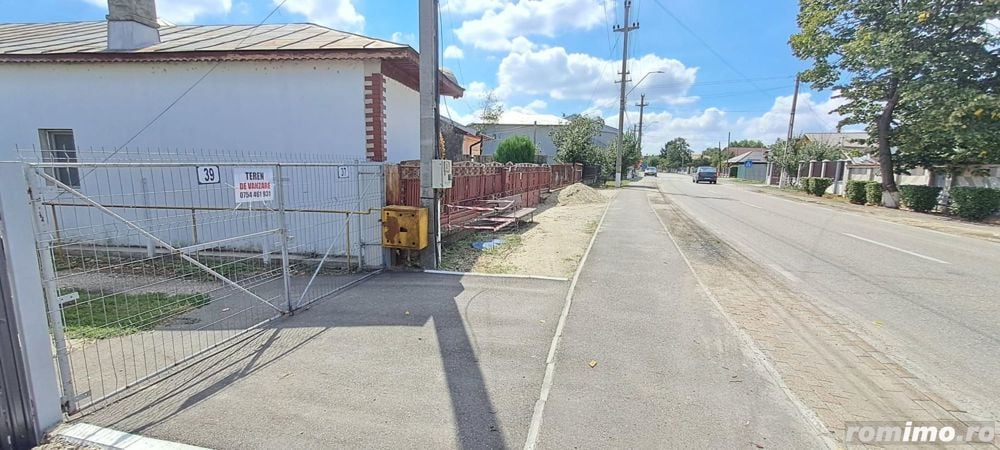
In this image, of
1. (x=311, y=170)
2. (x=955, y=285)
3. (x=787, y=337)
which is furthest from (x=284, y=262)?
(x=955, y=285)

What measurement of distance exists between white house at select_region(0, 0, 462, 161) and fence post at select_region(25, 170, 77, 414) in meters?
5.10

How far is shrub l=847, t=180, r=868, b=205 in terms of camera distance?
22.1 meters

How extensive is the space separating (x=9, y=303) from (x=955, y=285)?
1069 centimetres

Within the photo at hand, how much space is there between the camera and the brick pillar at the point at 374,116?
7.53 m

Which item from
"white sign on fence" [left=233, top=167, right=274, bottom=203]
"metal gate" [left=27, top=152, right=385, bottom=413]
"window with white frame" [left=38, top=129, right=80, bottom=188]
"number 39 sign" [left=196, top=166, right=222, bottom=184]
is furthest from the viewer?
"window with white frame" [left=38, top=129, right=80, bottom=188]

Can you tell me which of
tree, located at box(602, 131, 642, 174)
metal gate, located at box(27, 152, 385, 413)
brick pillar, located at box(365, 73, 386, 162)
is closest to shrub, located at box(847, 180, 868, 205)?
tree, located at box(602, 131, 642, 174)

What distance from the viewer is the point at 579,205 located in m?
19.2

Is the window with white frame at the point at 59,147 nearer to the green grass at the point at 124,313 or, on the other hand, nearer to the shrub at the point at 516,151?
the green grass at the point at 124,313

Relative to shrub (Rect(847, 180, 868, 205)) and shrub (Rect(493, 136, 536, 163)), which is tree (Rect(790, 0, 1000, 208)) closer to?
shrub (Rect(847, 180, 868, 205))

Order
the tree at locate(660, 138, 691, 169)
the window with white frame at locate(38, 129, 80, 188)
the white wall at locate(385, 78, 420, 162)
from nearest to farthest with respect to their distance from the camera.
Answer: the white wall at locate(385, 78, 420, 162) < the window with white frame at locate(38, 129, 80, 188) < the tree at locate(660, 138, 691, 169)

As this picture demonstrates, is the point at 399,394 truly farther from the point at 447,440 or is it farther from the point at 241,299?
the point at 241,299

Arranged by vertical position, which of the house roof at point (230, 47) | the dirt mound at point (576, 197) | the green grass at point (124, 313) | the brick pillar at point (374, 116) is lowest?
the green grass at point (124, 313)

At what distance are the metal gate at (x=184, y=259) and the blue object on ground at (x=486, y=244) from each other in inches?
95.8

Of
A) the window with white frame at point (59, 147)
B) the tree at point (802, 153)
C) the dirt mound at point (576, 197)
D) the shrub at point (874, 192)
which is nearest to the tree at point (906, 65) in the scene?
the shrub at point (874, 192)
